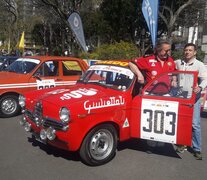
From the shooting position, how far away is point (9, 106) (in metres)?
8.62

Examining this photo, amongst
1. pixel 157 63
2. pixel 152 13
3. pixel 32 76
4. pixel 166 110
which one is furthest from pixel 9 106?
pixel 152 13

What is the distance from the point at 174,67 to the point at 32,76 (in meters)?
4.25

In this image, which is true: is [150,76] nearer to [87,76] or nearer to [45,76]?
[87,76]

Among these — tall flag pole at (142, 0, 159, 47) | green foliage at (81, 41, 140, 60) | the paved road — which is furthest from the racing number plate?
green foliage at (81, 41, 140, 60)

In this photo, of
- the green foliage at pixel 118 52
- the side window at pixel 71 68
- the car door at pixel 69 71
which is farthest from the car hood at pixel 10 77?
the green foliage at pixel 118 52

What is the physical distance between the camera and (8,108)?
28.3 feet

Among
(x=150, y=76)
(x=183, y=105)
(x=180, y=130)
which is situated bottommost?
(x=180, y=130)

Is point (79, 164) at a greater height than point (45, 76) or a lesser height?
lesser

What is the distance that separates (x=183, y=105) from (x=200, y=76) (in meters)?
0.71

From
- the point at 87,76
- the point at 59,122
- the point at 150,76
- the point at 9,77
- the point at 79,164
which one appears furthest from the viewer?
the point at 9,77

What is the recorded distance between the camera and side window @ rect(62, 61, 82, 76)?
928cm

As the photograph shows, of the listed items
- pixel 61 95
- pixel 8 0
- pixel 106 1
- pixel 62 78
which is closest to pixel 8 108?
pixel 62 78

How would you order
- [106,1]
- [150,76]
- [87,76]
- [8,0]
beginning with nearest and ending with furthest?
[150,76] < [87,76] < [106,1] < [8,0]

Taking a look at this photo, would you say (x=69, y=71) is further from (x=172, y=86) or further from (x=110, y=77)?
(x=172, y=86)
